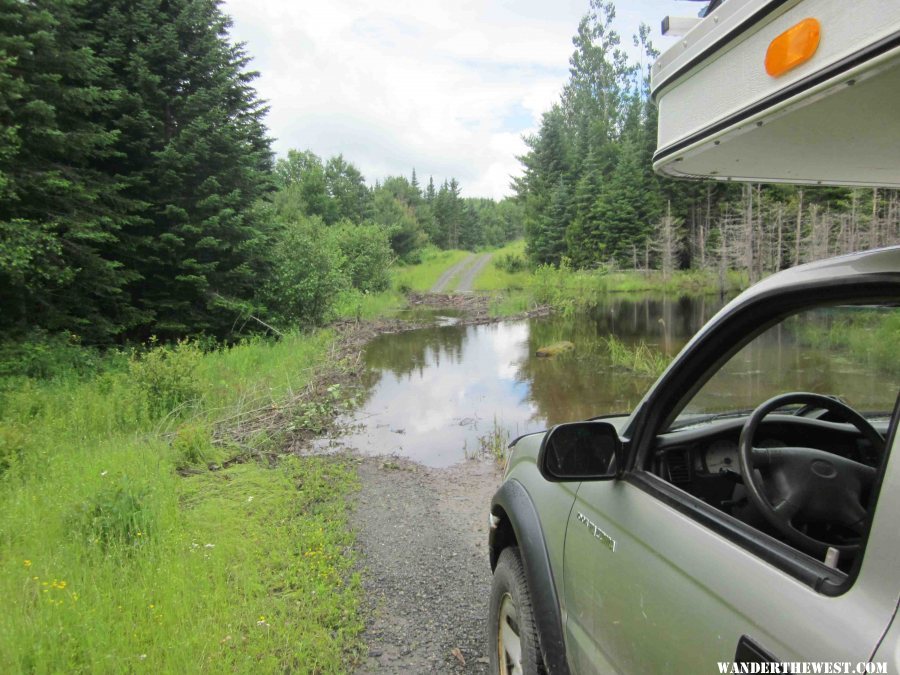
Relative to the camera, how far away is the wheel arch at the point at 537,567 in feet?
6.57

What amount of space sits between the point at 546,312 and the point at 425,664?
24.3 metres

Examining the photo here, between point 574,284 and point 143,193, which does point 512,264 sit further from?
point 143,193

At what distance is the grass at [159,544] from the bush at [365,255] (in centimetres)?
2112

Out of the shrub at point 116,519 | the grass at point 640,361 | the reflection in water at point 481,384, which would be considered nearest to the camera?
the shrub at point 116,519

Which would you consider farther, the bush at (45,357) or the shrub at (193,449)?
the bush at (45,357)

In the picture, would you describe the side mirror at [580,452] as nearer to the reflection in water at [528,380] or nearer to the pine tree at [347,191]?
the reflection in water at [528,380]

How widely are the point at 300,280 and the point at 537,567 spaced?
15.3 metres

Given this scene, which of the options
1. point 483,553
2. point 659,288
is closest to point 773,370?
point 483,553

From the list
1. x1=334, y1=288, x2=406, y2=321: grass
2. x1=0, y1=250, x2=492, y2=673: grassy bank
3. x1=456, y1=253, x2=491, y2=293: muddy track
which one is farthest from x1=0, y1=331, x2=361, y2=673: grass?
x1=456, y1=253, x2=491, y2=293: muddy track

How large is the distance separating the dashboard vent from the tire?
78cm

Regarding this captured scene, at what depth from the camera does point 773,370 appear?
14.4ft

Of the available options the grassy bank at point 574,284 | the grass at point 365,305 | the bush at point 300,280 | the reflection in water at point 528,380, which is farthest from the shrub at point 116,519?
the grassy bank at point 574,284

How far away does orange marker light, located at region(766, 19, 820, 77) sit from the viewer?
1127mm

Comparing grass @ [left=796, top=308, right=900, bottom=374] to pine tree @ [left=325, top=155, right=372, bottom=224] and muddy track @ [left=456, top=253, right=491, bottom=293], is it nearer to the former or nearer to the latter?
muddy track @ [left=456, top=253, right=491, bottom=293]
